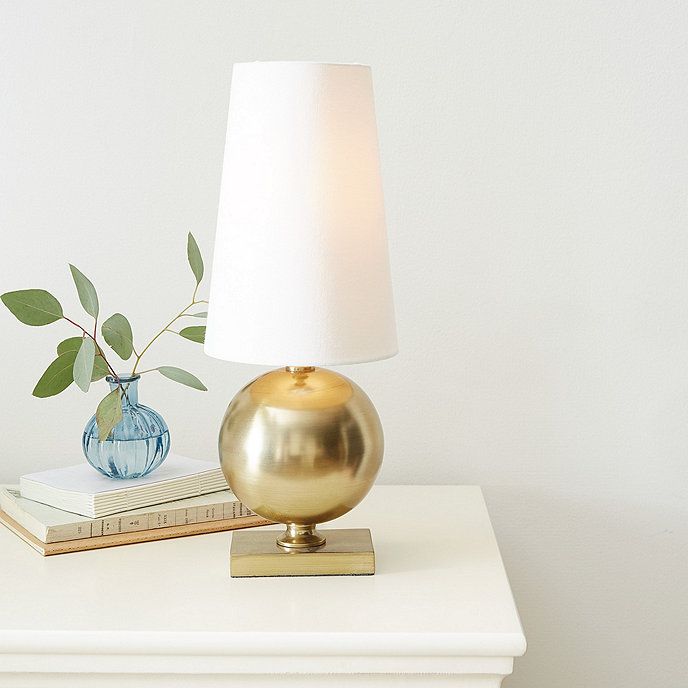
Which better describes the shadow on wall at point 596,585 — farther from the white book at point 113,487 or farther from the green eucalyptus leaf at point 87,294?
the green eucalyptus leaf at point 87,294

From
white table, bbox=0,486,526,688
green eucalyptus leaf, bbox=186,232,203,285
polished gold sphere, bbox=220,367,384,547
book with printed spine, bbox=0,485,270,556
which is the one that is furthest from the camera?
green eucalyptus leaf, bbox=186,232,203,285

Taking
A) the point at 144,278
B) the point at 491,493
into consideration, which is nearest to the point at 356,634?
the point at 491,493

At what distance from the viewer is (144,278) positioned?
138 cm

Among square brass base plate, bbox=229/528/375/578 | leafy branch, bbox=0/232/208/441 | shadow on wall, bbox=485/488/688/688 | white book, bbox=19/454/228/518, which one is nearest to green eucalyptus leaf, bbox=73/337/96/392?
leafy branch, bbox=0/232/208/441

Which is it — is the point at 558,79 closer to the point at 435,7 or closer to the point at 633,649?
the point at 435,7

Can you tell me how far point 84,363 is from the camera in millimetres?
1072

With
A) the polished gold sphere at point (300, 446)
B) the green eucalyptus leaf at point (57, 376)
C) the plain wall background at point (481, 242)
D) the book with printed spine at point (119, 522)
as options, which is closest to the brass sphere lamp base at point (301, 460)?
the polished gold sphere at point (300, 446)

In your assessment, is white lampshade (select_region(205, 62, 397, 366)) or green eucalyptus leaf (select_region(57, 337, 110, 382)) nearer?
white lampshade (select_region(205, 62, 397, 366))

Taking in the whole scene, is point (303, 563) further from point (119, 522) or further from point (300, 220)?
point (300, 220)

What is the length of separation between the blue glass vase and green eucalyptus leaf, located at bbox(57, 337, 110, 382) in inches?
0.5

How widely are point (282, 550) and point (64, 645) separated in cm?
24

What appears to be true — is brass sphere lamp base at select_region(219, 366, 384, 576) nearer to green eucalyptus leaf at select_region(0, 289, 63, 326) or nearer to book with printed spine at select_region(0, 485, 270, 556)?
book with printed spine at select_region(0, 485, 270, 556)

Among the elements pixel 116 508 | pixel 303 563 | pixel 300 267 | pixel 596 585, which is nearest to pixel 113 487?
pixel 116 508

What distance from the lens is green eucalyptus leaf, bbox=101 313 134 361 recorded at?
1.12 m
